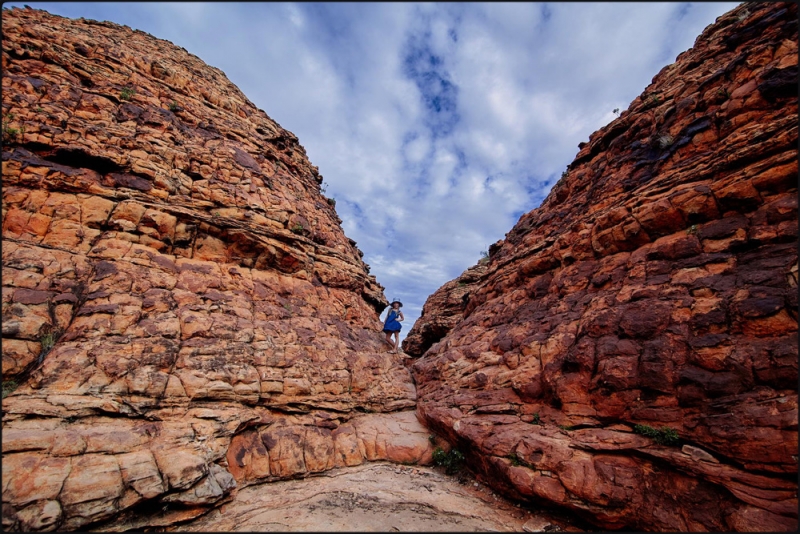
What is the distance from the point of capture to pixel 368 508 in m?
8.05

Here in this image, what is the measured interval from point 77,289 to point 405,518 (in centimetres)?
1212

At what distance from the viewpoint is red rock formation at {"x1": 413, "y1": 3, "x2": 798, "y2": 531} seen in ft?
20.7

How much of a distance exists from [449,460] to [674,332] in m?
8.44

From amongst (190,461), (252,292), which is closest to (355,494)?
(190,461)

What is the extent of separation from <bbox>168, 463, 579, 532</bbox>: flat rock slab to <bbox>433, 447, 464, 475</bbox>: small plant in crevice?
671mm

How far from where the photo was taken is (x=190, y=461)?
8055 millimetres

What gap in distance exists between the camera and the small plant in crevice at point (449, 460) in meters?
11.0

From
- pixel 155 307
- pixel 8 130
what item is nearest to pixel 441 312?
pixel 155 307

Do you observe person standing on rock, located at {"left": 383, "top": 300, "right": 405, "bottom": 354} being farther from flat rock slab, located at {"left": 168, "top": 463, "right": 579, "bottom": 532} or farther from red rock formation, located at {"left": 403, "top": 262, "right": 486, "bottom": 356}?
flat rock slab, located at {"left": 168, "top": 463, "right": 579, "bottom": 532}

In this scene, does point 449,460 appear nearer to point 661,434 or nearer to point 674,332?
point 661,434

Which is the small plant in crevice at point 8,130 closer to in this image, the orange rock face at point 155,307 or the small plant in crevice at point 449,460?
the orange rock face at point 155,307

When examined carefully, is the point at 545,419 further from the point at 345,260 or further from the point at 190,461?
the point at 345,260

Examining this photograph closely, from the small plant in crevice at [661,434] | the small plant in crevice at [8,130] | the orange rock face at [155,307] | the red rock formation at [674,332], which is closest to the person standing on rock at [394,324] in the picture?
the orange rock face at [155,307]

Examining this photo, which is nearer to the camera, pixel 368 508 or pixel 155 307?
pixel 368 508
